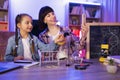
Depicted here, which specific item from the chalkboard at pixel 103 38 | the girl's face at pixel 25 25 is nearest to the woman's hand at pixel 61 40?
the chalkboard at pixel 103 38

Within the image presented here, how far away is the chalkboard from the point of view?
1.85 meters

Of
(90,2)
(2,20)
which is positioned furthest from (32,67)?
(90,2)

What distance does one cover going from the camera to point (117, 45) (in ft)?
6.07

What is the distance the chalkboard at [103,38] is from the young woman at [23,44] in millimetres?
428

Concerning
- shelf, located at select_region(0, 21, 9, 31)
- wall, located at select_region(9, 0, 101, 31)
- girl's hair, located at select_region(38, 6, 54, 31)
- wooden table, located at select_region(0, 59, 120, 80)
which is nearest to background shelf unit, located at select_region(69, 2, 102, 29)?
wall, located at select_region(9, 0, 101, 31)

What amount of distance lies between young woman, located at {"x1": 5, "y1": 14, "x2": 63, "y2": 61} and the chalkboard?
0.43 metres

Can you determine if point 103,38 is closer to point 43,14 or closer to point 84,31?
point 84,31

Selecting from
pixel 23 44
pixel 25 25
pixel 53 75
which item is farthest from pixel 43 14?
pixel 53 75

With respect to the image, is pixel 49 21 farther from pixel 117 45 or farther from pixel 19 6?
pixel 19 6

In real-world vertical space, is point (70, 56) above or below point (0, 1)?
below

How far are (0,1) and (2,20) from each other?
1.47ft

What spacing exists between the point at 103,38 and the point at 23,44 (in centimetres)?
76

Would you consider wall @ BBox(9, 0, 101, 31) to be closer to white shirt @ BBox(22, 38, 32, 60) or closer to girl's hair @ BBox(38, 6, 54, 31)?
girl's hair @ BBox(38, 6, 54, 31)

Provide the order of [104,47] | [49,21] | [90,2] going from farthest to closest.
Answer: [90,2] → [49,21] → [104,47]
